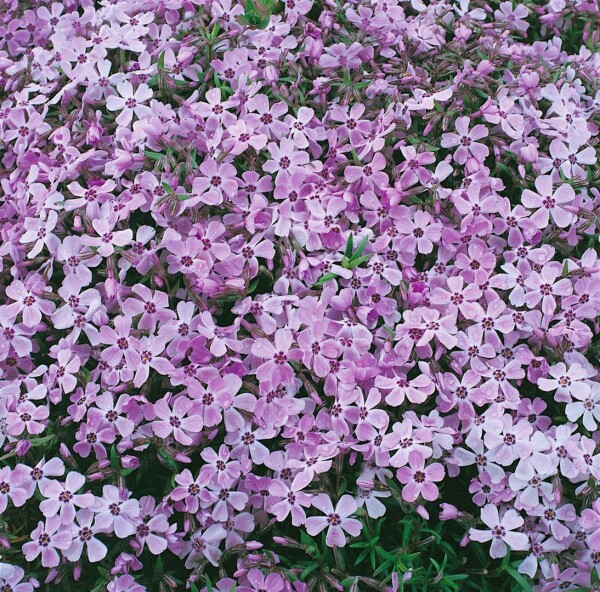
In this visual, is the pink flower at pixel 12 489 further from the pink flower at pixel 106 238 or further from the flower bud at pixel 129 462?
the pink flower at pixel 106 238

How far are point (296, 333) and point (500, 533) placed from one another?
0.74 meters

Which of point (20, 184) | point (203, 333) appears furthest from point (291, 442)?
point (20, 184)

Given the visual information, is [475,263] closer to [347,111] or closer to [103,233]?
[347,111]

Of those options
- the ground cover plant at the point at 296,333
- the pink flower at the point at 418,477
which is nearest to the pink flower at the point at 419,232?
the ground cover plant at the point at 296,333

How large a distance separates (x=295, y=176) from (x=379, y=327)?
0.50 m

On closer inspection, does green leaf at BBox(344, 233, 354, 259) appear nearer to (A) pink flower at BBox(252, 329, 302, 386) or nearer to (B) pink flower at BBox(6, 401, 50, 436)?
(A) pink flower at BBox(252, 329, 302, 386)

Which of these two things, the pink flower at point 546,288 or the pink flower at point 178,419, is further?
the pink flower at point 546,288

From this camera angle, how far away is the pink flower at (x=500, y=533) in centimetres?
202

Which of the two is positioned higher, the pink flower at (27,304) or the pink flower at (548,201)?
the pink flower at (27,304)

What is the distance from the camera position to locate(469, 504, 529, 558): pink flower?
2.02m

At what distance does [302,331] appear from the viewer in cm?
210

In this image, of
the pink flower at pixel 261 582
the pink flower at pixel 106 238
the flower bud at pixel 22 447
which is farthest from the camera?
the pink flower at pixel 106 238

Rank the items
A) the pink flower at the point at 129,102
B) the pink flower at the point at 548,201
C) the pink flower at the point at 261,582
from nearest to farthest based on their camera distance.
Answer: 1. the pink flower at the point at 261,582
2. the pink flower at the point at 548,201
3. the pink flower at the point at 129,102

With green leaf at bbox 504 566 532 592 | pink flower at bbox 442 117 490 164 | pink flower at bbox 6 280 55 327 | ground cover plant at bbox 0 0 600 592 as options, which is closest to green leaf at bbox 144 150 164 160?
ground cover plant at bbox 0 0 600 592
